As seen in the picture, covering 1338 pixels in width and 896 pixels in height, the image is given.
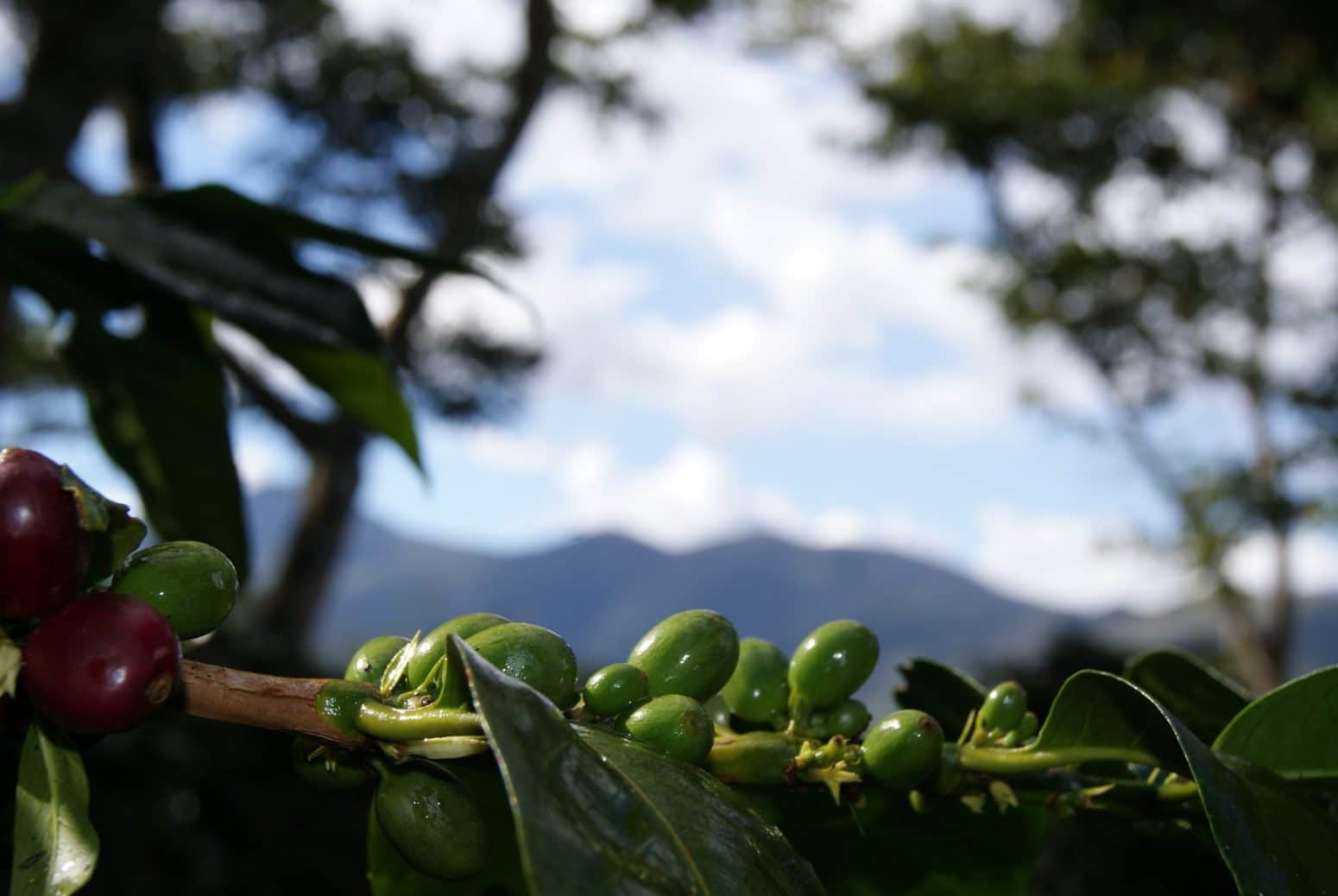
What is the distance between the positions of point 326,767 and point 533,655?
63 millimetres

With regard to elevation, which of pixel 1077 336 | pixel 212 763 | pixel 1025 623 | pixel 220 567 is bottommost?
pixel 1025 623

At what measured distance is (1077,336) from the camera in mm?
11078

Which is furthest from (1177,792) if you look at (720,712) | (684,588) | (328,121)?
(684,588)

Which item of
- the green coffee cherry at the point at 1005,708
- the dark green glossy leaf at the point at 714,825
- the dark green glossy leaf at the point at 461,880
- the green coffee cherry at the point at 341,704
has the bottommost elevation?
the dark green glossy leaf at the point at 461,880

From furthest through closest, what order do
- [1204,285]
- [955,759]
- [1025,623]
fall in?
[1025,623]
[1204,285]
[955,759]

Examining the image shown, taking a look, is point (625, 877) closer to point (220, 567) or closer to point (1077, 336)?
point (220, 567)

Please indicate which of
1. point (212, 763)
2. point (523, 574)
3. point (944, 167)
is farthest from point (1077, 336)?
point (523, 574)

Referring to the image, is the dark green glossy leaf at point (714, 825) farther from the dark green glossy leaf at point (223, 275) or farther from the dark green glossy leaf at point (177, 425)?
the dark green glossy leaf at point (177, 425)

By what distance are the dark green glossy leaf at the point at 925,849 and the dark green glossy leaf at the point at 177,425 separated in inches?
19.0

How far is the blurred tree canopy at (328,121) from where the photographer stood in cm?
234

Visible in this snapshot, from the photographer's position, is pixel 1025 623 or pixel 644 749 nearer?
pixel 644 749

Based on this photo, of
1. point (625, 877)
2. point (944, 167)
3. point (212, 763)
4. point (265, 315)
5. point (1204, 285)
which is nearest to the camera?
point (625, 877)

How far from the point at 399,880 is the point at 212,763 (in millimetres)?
3115

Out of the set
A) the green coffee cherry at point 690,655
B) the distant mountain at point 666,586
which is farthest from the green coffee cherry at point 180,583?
the distant mountain at point 666,586
